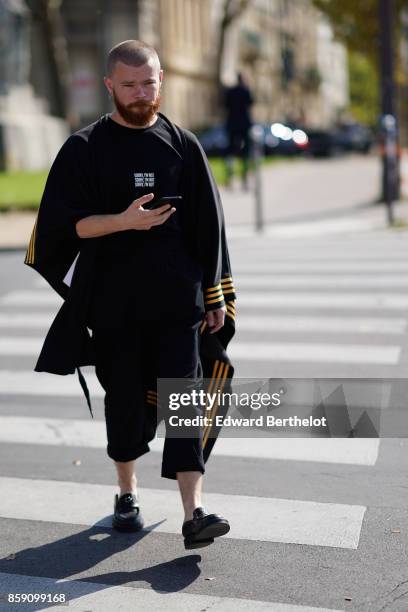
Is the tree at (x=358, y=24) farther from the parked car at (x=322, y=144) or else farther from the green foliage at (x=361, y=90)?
the green foliage at (x=361, y=90)

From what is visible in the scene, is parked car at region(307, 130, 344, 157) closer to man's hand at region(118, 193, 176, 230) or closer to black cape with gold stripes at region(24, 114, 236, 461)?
black cape with gold stripes at region(24, 114, 236, 461)

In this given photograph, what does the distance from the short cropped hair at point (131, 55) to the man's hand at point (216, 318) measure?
37.8 inches

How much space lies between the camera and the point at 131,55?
404 cm

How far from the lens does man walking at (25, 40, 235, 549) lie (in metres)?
4.08

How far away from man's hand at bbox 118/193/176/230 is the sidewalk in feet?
34.6

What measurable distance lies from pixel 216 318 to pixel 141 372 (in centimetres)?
35

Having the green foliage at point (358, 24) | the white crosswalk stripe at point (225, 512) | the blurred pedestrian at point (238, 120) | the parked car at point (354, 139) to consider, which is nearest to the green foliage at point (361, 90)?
the parked car at point (354, 139)

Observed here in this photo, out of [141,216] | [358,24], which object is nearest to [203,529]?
[141,216]

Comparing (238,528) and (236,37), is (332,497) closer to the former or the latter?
(238,528)

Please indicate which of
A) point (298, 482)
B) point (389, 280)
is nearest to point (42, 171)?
point (389, 280)

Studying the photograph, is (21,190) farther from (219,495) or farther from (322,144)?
(322,144)

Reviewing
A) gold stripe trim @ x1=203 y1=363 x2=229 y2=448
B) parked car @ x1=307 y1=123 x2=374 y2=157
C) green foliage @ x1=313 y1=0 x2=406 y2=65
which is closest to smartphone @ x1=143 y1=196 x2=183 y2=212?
gold stripe trim @ x1=203 y1=363 x2=229 y2=448

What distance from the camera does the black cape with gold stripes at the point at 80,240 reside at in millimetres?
4156

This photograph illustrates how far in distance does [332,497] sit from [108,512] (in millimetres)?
940
